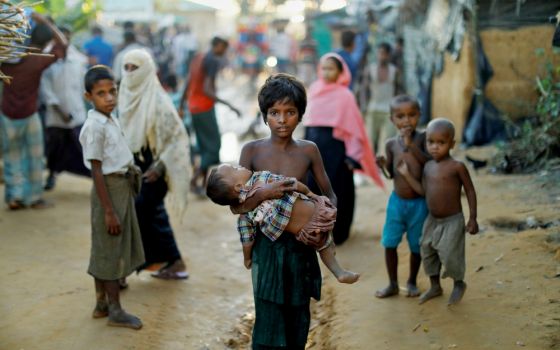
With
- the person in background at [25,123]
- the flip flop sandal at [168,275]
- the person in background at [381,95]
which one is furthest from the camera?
the person in background at [381,95]

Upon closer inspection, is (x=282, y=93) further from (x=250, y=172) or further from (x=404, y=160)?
(x=404, y=160)

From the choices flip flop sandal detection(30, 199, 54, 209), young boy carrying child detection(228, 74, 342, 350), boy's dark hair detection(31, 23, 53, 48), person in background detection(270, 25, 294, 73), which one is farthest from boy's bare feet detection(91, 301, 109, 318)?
person in background detection(270, 25, 294, 73)

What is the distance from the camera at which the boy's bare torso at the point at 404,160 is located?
4570 mm

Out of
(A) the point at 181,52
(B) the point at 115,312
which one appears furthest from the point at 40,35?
(A) the point at 181,52

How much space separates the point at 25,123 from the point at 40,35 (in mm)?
925

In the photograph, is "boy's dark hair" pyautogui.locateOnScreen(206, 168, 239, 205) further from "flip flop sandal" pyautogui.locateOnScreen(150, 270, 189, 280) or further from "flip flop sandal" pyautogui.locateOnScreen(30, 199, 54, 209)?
"flip flop sandal" pyautogui.locateOnScreen(30, 199, 54, 209)

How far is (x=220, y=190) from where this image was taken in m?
3.17

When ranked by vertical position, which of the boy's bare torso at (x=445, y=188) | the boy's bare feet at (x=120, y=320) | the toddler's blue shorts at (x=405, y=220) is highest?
the boy's bare torso at (x=445, y=188)

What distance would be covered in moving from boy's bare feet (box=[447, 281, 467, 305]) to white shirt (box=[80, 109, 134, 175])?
87.8 inches

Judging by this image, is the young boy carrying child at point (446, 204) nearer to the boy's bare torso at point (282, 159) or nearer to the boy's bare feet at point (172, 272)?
the boy's bare torso at point (282, 159)

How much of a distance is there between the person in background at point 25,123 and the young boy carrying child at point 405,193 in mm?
3774

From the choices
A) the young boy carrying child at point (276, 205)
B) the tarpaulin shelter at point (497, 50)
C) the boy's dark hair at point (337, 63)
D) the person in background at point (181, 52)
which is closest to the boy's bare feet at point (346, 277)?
the young boy carrying child at point (276, 205)

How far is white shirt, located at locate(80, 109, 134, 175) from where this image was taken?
4094mm

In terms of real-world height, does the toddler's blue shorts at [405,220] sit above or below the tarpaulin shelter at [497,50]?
below
